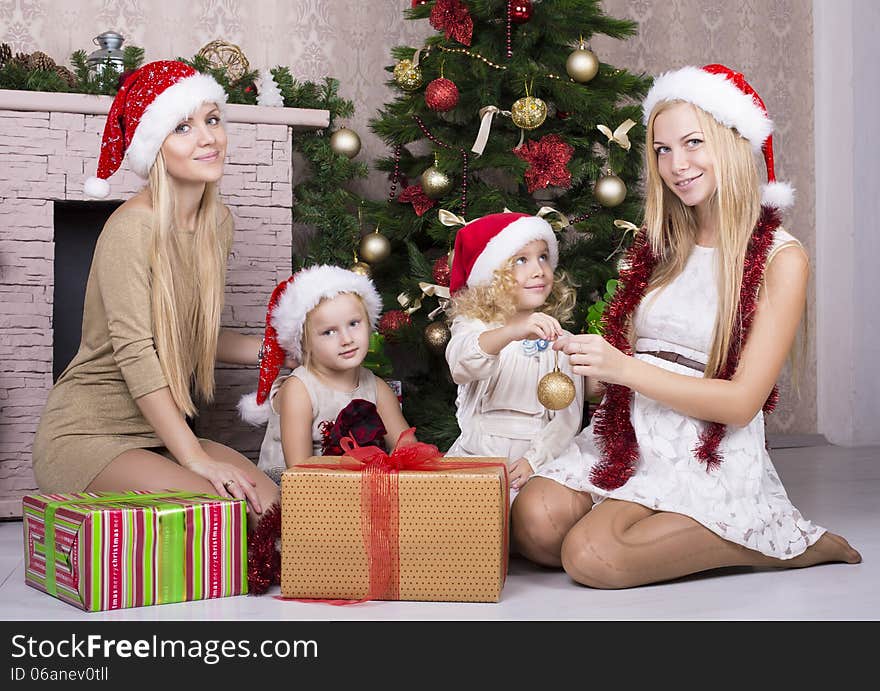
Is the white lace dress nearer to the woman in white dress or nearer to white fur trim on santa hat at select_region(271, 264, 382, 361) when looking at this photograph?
the woman in white dress

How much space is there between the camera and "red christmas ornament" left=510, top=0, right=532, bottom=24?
3584 mm

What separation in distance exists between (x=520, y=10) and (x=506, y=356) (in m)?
1.41

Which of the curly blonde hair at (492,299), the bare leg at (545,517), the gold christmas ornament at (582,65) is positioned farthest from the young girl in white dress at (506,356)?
the gold christmas ornament at (582,65)

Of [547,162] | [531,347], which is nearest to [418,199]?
[547,162]

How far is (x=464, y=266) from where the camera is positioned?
9.76 feet

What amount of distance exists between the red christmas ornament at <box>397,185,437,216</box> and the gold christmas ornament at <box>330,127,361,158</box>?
12.8 inches

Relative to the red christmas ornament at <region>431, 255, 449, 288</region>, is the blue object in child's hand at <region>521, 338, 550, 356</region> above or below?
below

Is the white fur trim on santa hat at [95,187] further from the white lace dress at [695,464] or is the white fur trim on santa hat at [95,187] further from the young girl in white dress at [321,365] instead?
the white lace dress at [695,464]

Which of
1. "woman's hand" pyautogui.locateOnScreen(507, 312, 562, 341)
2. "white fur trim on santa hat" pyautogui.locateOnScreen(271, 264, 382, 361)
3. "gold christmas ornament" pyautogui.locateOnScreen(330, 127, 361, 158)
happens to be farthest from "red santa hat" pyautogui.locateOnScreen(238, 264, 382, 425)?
"gold christmas ornament" pyautogui.locateOnScreen(330, 127, 361, 158)

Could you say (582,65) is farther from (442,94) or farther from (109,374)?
(109,374)

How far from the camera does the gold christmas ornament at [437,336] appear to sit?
3.56 m

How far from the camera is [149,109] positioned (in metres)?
2.73
